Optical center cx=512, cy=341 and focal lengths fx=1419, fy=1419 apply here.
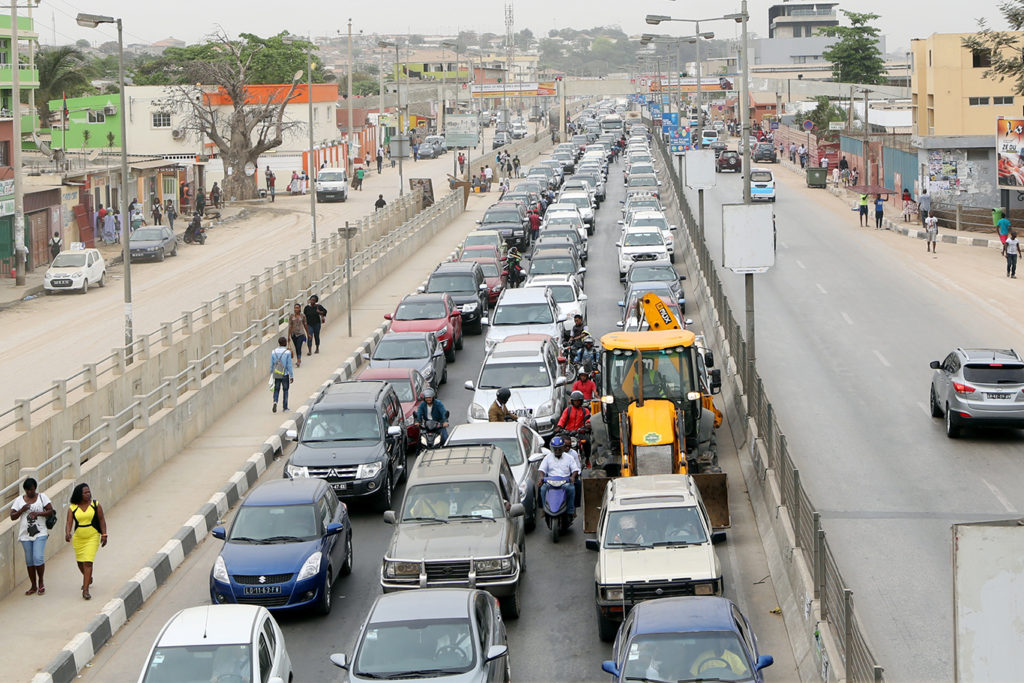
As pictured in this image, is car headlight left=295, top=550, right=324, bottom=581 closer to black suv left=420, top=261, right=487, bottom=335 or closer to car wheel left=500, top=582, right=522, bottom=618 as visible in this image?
car wheel left=500, top=582, right=522, bottom=618

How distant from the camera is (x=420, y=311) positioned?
31656 millimetres

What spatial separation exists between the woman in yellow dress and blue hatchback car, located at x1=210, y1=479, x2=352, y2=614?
4.78 feet

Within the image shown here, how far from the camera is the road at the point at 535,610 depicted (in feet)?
47.0

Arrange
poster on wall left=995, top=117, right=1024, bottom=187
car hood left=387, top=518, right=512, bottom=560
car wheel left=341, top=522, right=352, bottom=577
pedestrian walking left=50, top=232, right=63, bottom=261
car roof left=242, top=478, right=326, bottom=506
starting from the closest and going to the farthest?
car hood left=387, top=518, right=512, bottom=560
car roof left=242, top=478, right=326, bottom=506
car wheel left=341, top=522, right=352, bottom=577
poster on wall left=995, top=117, right=1024, bottom=187
pedestrian walking left=50, top=232, right=63, bottom=261

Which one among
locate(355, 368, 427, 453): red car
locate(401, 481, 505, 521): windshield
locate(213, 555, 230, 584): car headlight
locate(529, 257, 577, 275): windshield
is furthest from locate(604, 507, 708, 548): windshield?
locate(529, 257, 577, 275): windshield

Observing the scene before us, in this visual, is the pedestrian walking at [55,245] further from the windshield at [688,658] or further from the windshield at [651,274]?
the windshield at [688,658]

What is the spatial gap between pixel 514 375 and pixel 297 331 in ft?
28.1

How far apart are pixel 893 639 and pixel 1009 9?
3271 centimetres

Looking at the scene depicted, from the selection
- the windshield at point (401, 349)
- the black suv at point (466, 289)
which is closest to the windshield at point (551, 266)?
the black suv at point (466, 289)

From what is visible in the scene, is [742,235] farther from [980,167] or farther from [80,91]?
[80,91]

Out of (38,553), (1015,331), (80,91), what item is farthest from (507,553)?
(80,91)

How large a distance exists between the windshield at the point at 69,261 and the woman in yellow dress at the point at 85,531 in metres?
33.4

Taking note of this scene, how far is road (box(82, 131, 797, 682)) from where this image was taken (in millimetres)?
14312

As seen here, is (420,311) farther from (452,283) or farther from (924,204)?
(924,204)
